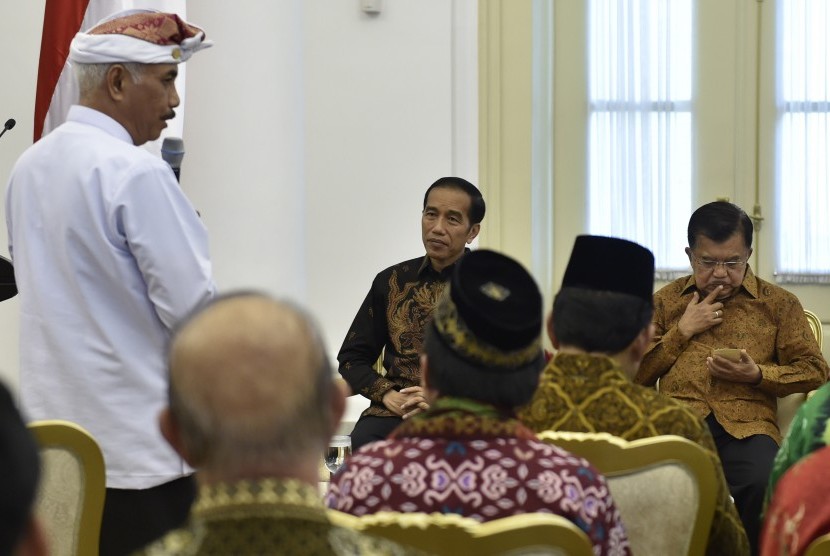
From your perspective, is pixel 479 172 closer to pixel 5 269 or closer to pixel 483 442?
pixel 5 269

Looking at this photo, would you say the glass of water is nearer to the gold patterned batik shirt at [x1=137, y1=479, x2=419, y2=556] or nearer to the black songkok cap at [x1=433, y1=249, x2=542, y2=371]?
the black songkok cap at [x1=433, y1=249, x2=542, y2=371]

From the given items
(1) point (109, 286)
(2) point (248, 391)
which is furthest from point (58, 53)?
(2) point (248, 391)

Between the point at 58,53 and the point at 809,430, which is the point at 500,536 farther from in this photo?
the point at 58,53

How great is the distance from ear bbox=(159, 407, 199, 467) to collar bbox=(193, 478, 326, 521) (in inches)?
2.5

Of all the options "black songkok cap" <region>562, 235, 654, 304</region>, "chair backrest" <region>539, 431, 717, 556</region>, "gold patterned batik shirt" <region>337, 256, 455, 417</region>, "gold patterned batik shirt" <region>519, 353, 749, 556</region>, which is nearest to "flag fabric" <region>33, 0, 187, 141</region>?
"gold patterned batik shirt" <region>337, 256, 455, 417</region>

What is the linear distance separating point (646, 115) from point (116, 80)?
332 centimetres

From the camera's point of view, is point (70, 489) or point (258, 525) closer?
point (258, 525)

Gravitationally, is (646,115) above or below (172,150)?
above

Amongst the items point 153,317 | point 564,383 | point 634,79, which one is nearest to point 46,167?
point 153,317

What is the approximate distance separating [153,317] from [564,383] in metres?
0.91

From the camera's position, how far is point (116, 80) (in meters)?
2.74

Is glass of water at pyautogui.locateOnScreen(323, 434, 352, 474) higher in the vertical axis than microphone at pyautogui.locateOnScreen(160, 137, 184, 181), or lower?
lower

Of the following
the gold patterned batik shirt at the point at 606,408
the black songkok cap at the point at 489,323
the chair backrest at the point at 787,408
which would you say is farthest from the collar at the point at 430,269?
the black songkok cap at the point at 489,323

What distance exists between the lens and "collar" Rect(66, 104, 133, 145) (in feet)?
8.86
